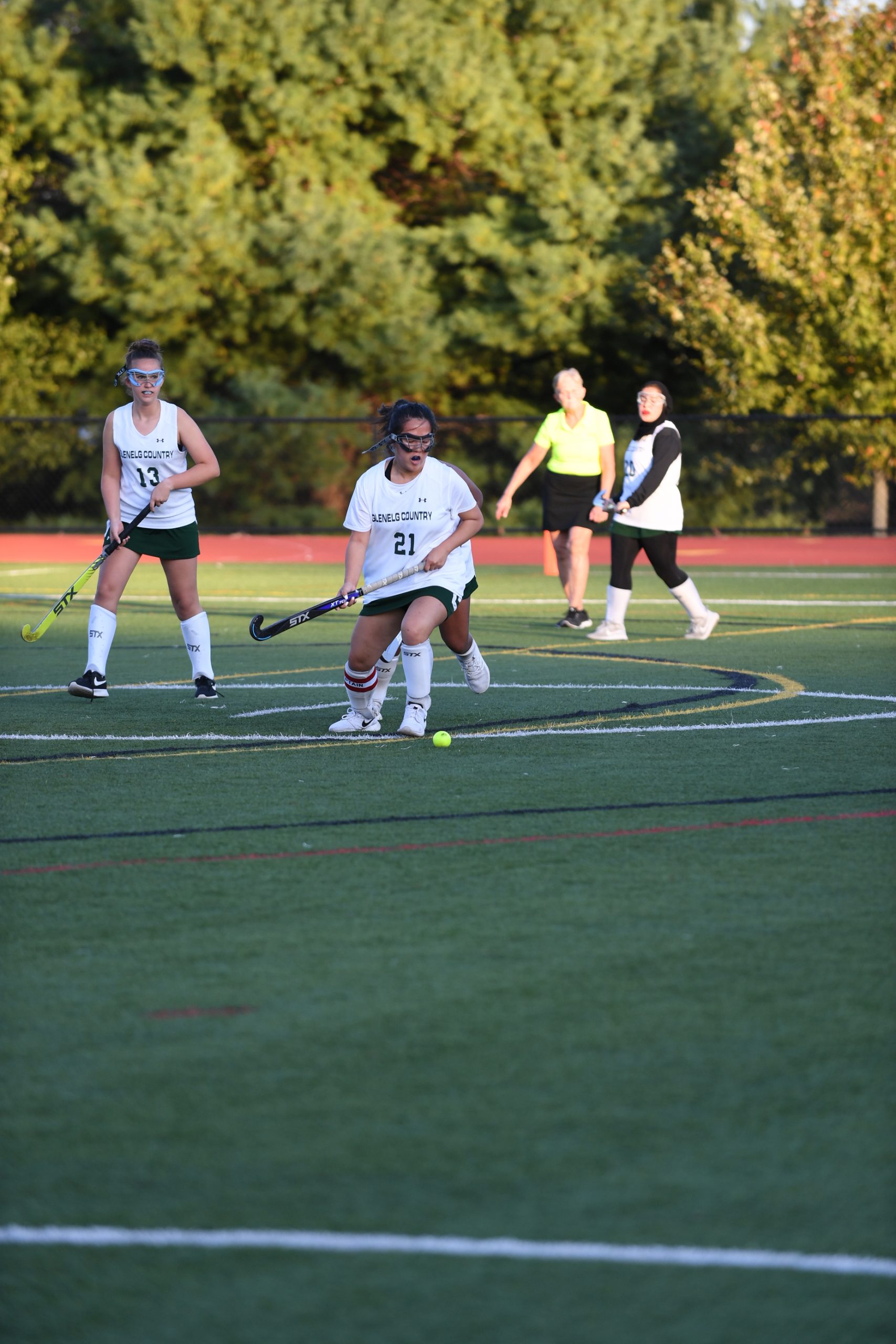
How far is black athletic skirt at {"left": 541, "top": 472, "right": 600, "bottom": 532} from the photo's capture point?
46.0 feet

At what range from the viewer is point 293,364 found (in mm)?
36594

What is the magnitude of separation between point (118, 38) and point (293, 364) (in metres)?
7.11

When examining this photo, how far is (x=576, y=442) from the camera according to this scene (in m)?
14.1

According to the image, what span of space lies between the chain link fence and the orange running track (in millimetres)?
589

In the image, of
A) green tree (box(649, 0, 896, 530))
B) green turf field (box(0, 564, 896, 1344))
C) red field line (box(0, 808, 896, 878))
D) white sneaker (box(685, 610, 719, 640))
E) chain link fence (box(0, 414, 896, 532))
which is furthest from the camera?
chain link fence (box(0, 414, 896, 532))

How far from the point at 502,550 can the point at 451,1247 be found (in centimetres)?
2643

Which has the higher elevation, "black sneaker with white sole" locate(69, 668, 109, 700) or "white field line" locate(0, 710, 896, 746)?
"black sneaker with white sole" locate(69, 668, 109, 700)

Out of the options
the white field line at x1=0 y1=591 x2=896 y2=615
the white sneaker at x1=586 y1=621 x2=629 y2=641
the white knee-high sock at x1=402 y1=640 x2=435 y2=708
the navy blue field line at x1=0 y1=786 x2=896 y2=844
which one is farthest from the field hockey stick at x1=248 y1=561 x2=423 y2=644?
the white field line at x1=0 y1=591 x2=896 y2=615

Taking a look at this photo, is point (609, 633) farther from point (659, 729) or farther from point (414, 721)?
point (414, 721)

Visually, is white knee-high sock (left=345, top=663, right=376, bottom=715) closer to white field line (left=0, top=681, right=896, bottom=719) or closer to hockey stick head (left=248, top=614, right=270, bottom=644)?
hockey stick head (left=248, top=614, right=270, bottom=644)

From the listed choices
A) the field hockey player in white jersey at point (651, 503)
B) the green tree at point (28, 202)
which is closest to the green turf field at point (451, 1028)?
the field hockey player in white jersey at point (651, 503)

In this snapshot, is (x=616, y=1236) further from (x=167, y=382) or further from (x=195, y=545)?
(x=167, y=382)

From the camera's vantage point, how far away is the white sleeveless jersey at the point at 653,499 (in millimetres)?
12445

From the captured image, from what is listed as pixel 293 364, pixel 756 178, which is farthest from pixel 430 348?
pixel 756 178
